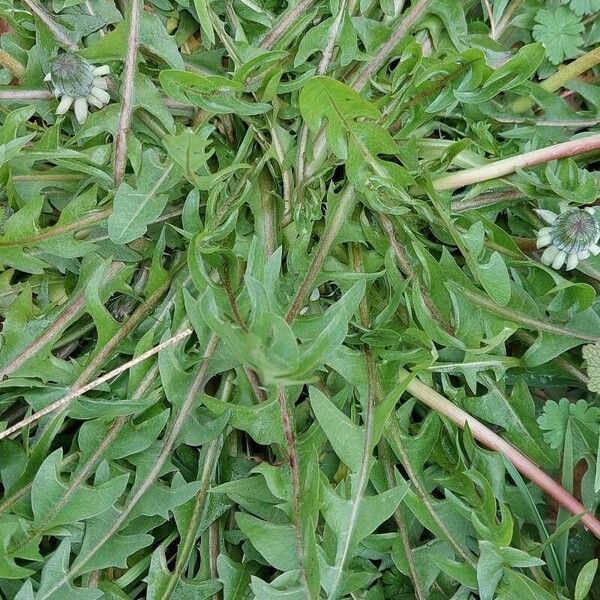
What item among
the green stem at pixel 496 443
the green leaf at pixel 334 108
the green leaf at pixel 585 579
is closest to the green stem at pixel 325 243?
the green leaf at pixel 334 108

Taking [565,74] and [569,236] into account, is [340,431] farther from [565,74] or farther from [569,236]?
[565,74]

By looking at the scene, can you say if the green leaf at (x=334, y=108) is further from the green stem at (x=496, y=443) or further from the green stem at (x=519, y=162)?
the green stem at (x=496, y=443)

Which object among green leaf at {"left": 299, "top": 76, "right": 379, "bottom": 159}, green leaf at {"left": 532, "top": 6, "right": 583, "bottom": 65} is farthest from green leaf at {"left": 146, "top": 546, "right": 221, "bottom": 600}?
green leaf at {"left": 532, "top": 6, "right": 583, "bottom": 65}

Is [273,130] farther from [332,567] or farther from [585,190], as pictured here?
[332,567]

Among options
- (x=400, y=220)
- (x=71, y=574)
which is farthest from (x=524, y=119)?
(x=71, y=574)

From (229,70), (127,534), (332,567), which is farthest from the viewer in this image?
(229,70)

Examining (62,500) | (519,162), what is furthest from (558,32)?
(62,500)
